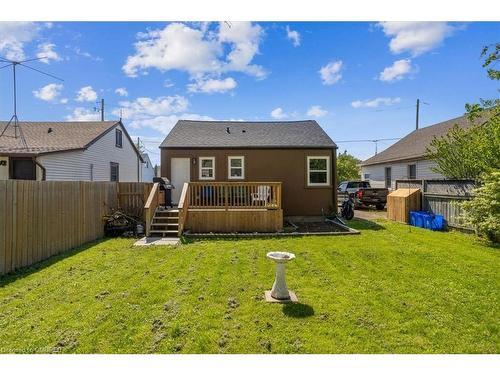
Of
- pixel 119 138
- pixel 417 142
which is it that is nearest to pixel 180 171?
pixel 119 138

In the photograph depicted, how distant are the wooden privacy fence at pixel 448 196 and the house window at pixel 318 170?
362cm

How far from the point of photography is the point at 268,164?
489 inches

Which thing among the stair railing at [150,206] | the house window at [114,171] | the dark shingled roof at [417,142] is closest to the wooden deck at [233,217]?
the stair railing at [150,206]

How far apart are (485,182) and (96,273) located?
9.74m

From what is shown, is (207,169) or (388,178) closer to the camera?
(207,169)

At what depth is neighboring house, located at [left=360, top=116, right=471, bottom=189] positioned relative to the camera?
1661cm

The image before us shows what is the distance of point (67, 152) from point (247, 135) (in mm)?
8113

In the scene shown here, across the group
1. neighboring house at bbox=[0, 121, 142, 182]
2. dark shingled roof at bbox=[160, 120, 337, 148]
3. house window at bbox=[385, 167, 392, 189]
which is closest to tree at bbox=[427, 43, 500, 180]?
dark shingled roof at bbox=[160, 120, 337, 148]

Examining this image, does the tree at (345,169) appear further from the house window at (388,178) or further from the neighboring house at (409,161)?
the house window at (388,178)

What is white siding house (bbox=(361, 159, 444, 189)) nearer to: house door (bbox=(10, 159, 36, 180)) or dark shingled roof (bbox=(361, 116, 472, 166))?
dark shingled roof (bbox=(361, 116, 472, 166))

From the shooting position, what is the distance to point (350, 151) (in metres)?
37.3

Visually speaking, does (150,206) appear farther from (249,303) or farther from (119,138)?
(119,138)

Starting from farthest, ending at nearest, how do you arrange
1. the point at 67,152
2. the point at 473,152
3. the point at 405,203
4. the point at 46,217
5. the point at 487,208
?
1. the point at 67,152
2. the point at 405,203
3. the point at 473,152
4. the point at 487,208
5. the point at 46,217

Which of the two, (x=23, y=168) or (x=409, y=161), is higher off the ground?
(x=409, y=161)
